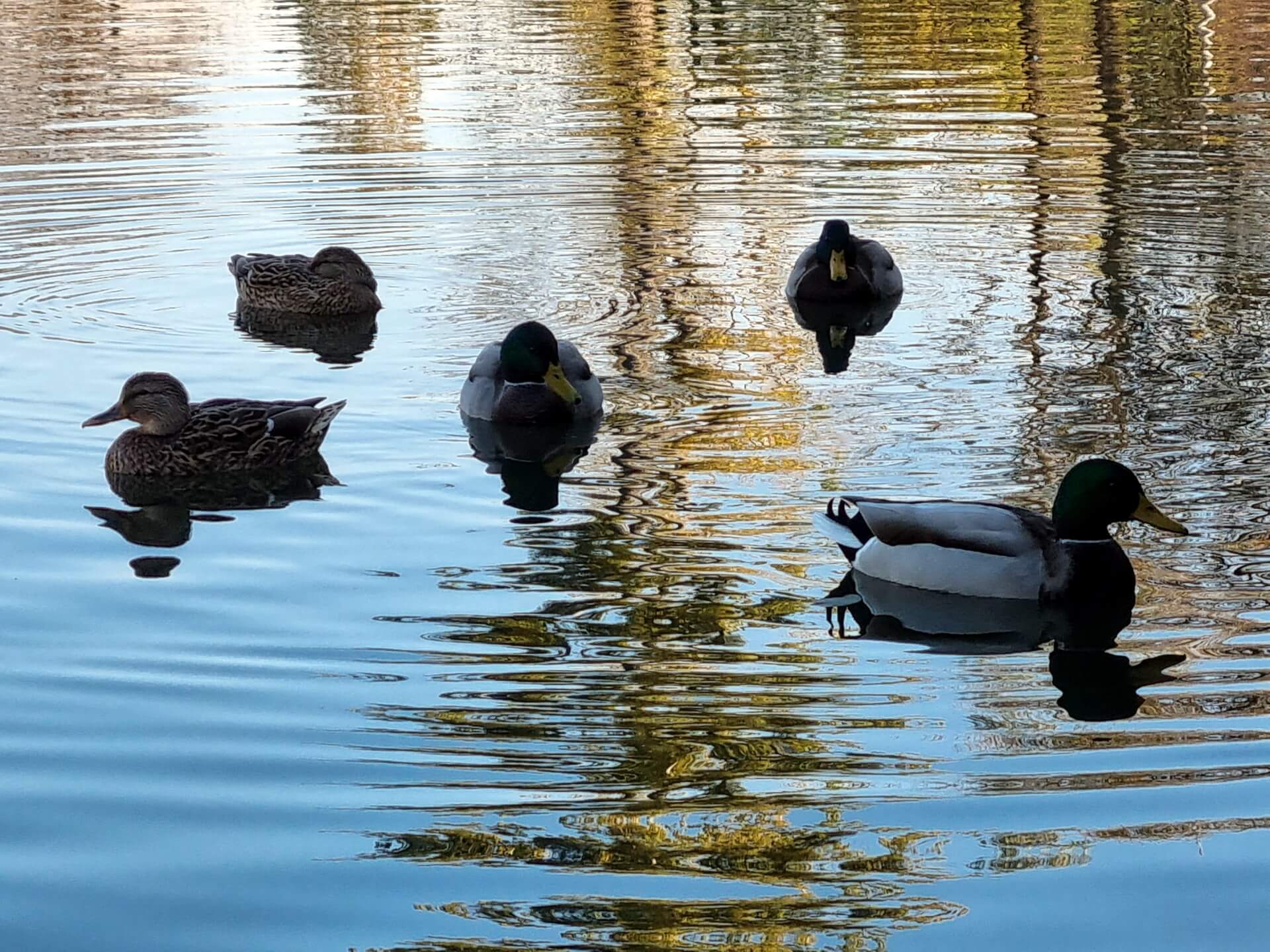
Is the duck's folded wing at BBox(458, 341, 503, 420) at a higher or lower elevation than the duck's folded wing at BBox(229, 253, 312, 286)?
lower

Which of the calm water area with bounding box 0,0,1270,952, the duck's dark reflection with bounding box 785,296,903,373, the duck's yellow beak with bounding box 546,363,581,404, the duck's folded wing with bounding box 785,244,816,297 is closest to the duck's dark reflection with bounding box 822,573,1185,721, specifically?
the calm water area with bounding box 0,0,1270,952

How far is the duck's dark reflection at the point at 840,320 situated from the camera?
13.9m

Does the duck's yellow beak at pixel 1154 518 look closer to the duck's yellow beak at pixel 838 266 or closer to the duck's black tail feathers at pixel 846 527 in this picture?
the duck's black tail feathers at pixel 846 527

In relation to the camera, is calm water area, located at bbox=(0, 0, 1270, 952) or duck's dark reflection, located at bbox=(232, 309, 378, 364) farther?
duck's dark reflection, located at bbox=(232, 309, 378, 364)

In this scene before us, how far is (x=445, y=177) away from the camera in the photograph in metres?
19.7

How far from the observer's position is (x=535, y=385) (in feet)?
39.0

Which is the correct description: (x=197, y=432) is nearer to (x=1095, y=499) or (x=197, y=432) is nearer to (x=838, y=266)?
(x=1095, y=499)

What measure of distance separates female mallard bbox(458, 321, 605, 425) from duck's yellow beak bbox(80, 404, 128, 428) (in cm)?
209

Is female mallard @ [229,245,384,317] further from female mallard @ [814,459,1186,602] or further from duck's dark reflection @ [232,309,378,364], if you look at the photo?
female mallard @ [814,459,1186,602]

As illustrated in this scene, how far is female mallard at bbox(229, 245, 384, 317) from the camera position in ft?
48.1

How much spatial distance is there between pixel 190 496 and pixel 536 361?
230cm

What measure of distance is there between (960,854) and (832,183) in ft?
45.7

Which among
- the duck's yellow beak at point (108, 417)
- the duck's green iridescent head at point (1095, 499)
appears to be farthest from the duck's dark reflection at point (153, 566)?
the duck's green iridescent head at point (1095, 499)

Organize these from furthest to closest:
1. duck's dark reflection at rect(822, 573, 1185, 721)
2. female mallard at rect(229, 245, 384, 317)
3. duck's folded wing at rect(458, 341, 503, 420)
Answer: female mallard at rect(229, 245, 384, 317), duck's folded wing at rect(458, 341, 503, 420), duck's dark reflection at rect(822, 573, 1185, 721)
